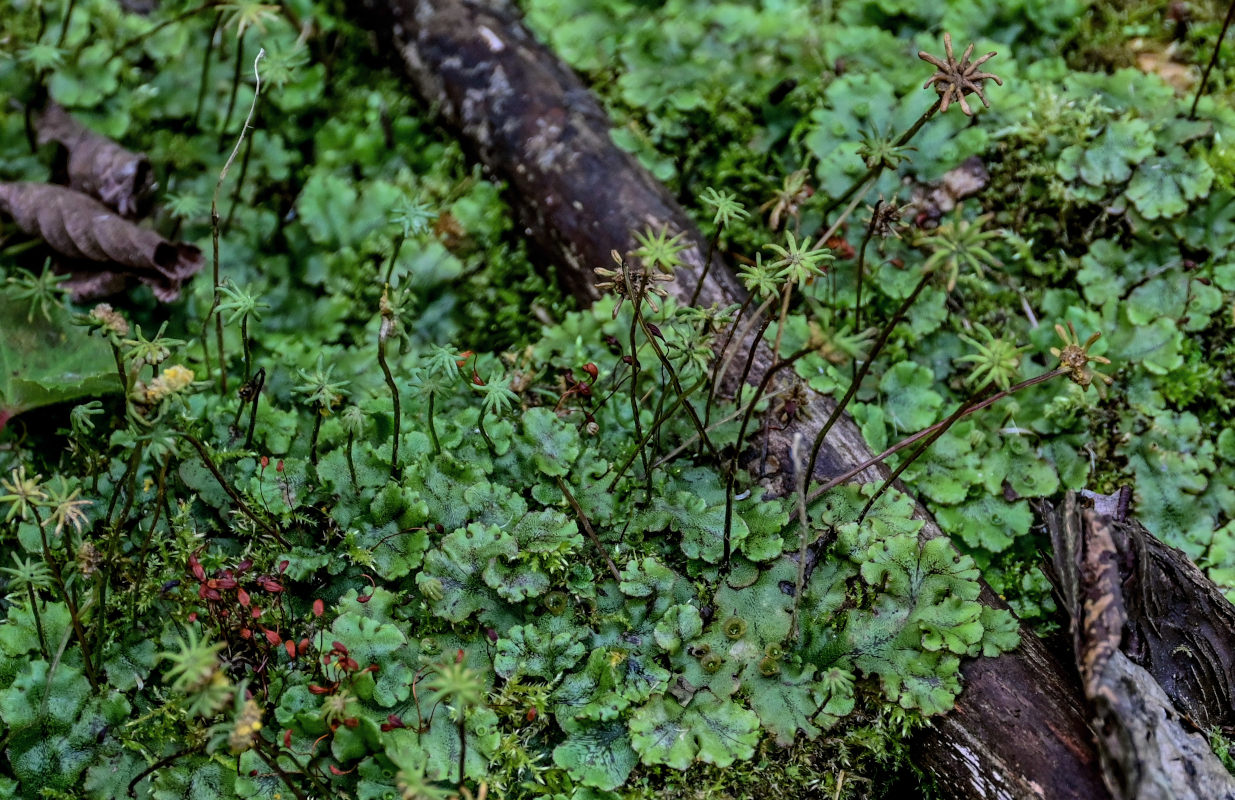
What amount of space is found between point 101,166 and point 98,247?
1.48 feet

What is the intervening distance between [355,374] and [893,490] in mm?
1964

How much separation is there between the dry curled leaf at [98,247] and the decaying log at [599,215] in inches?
53.9

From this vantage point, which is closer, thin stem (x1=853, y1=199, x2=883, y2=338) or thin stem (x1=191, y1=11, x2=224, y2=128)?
thin stem (x1=853, y1=199, x2=883, y2=338)

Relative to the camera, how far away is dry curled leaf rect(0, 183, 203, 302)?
3430mm

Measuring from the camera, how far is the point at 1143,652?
8.79 ft

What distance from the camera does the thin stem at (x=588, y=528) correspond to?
2.72 metres

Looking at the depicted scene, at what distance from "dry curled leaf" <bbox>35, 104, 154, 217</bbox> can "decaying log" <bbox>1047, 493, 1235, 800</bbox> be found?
12.3 ft

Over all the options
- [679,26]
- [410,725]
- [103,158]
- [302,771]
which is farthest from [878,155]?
[103,158]

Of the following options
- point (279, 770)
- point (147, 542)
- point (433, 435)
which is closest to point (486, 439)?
point (433, 435)

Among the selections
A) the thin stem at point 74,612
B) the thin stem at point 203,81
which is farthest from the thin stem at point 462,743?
the thin stem at point 203,81

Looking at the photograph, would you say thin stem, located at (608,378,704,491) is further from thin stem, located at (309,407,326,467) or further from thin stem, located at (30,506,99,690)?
thin stem, located at (30,506,99,690)

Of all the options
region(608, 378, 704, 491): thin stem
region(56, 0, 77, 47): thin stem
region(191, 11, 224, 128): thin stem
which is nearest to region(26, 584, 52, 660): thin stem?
region(608, 378, 704, 491): thin stem

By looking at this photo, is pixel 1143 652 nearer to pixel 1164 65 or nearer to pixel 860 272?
pixel 860 272

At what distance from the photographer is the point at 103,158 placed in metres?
3.68
